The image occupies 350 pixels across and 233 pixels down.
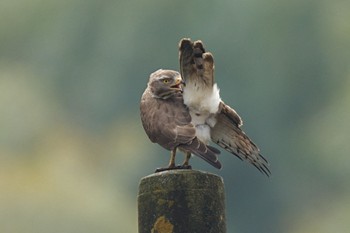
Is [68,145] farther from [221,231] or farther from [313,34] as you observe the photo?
[221,231]

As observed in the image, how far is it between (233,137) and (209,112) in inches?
15.7

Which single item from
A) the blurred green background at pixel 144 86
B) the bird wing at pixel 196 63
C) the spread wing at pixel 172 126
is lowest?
the spread wing at pixel 172 126

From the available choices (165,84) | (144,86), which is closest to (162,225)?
(165,84)

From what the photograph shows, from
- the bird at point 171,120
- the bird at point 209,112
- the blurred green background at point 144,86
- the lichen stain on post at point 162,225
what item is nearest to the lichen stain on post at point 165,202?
the lichen stain on post at point 162,225

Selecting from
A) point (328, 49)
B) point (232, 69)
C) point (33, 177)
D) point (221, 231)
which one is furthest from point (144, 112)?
point (328, 49)

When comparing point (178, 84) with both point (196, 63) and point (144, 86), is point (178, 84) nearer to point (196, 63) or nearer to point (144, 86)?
point (196, 63)

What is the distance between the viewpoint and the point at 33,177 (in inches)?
3317

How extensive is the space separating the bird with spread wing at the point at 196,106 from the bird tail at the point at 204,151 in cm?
37

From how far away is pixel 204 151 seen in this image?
1473 centimetres

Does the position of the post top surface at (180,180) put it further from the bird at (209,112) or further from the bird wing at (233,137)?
the bird wing at (233,137)

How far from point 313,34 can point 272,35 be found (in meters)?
3.41

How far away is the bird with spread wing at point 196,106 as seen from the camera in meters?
15.5

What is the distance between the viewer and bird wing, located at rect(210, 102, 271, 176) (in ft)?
51.9

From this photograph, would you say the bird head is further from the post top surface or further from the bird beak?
the post top surface
